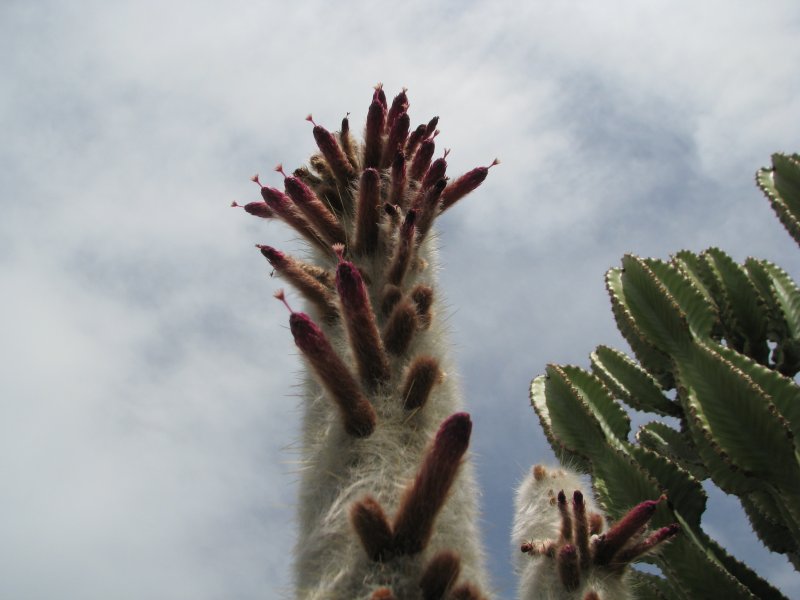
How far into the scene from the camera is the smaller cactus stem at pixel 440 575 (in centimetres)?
208

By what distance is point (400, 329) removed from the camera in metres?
2.81

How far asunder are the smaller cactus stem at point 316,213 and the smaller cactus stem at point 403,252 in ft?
1.62

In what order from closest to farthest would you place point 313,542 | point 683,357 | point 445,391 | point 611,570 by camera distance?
point 313,542 < point 611,570 < point 445,391 < point 683,357

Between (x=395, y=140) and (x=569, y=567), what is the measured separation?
2.33 m

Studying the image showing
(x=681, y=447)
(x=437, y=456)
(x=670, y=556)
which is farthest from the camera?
(x=681, y=447)

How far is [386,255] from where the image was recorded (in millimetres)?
3318

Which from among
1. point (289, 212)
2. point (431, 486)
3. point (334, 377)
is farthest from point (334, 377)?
point (289, 212)

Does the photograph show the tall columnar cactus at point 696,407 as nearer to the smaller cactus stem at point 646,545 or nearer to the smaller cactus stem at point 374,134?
the smaller cactus stem at point 646,545

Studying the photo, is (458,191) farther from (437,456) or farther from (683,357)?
(437,456)

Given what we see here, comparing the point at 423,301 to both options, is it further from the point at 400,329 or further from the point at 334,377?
the point at 334,377

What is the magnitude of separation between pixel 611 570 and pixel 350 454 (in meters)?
1.02

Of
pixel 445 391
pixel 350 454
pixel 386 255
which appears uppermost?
pixel 386 255

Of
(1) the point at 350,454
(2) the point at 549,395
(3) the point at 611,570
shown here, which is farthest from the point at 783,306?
(1) the point at 350,454

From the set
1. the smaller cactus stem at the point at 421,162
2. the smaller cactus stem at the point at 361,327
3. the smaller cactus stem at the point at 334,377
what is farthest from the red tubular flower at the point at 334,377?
the smaller cactus stem at the point at 421,162
